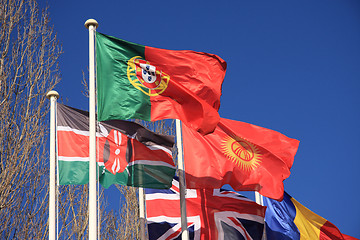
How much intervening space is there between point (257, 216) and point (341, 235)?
3498 millimetres

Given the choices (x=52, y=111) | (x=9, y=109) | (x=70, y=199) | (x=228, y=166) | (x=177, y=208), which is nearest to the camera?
(x=52, y=111)

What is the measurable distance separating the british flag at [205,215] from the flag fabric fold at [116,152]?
→ 136 cm

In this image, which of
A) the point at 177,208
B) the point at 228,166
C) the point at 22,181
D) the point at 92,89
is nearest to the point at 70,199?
the point at 22,181

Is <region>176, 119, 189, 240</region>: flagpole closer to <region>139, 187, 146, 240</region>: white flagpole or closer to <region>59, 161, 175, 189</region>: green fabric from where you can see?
<region>59, 161, 175, 189</region>: green fabric

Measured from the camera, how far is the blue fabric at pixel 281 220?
562 inches

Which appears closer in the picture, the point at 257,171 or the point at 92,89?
the point at 92,89

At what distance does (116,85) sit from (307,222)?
7972 mm

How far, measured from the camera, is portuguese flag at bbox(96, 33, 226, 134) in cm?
917

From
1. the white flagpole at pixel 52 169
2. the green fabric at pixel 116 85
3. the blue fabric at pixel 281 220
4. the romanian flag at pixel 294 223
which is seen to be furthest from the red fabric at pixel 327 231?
the white flagpole at pixel 52 169

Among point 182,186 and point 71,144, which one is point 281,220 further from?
point 71,144

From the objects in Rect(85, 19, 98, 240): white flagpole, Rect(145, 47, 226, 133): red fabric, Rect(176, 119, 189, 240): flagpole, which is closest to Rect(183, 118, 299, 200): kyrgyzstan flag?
Rect(176, 119, 189, 240): flagpole

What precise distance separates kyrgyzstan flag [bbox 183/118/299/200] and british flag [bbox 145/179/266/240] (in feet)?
5.03

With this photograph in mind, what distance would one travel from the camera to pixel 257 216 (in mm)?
13125

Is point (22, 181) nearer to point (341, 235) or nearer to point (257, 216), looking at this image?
point (257, 216)
